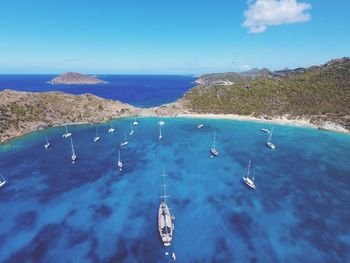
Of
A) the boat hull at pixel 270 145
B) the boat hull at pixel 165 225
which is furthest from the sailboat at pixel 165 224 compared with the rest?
the boat hull at pixel 270 145

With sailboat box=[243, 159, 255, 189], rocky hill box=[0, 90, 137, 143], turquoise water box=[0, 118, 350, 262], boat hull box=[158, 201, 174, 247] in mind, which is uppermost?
rocky hill box=[0, 90, 137, 143]

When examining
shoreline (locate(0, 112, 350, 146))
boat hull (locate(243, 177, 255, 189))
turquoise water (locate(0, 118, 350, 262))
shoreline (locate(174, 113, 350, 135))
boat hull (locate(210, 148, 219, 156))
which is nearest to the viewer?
turquoise water (locate(0, 118, 350, 262))

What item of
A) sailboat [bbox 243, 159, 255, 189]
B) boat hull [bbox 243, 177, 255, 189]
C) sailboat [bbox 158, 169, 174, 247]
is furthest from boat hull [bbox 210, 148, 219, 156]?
sailboat [bbox 158, 169, 174, 247]

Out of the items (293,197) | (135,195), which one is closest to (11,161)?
(135,195)

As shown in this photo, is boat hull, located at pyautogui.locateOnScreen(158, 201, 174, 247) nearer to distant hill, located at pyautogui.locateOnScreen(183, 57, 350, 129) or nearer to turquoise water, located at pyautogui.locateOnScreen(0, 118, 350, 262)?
turquoise water, located at pyautogui.locateOnScreen(0, 118, 350, 262)

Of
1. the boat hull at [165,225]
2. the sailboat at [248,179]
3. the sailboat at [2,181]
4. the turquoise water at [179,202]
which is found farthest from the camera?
the sailboat at [2,181]

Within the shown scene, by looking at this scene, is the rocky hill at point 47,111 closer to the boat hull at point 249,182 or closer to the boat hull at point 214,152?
the boat hull at point 214,152
